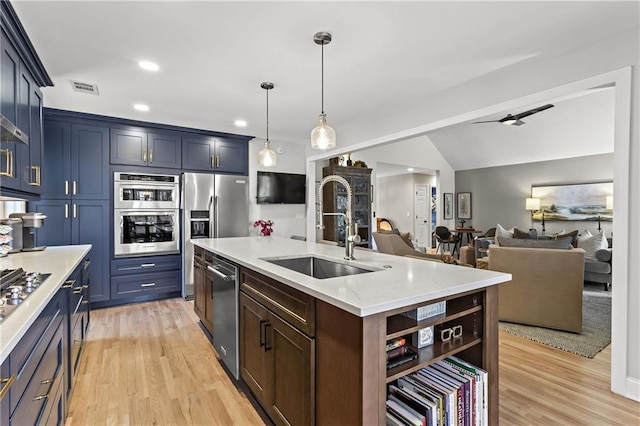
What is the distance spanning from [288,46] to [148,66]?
4.07 feet

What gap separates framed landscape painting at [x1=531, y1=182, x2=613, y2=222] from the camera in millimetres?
6482

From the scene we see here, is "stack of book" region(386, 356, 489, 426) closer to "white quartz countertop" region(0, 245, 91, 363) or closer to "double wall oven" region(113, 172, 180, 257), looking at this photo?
"white quartz countertop" region(0, 245, 91, 363)

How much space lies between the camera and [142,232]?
4.27 meters

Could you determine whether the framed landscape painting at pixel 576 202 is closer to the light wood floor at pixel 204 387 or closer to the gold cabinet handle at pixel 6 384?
the light wood floor at pixel 204 387

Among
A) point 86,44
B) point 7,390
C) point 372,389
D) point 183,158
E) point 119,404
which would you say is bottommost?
point 119,404

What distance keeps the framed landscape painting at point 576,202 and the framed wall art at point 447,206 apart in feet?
6.47

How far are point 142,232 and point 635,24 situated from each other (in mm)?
5133

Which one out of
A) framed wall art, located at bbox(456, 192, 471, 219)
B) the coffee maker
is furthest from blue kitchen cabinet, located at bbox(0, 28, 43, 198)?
framed wall art, located at bbox(456, 192, 471, 219)

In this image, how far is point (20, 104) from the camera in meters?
2.13

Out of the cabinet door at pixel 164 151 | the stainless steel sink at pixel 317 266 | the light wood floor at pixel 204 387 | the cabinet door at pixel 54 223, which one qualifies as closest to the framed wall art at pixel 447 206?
the light wood floor at pixel 204 387

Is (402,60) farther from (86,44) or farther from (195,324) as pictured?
(195,324)

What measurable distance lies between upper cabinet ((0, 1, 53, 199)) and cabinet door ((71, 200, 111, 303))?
5.10 ft

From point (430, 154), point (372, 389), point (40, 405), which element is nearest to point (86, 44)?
point (40, 405)

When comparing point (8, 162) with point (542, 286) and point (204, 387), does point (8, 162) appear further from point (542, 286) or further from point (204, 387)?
point (542, 286)
